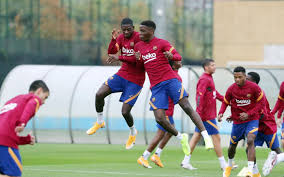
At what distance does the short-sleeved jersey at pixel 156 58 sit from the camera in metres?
13.0

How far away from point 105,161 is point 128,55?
498cm

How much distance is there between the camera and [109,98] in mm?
24531

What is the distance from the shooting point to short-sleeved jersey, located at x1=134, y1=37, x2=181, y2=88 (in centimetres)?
1302

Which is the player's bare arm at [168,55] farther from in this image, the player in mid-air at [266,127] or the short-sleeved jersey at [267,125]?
the short-sleeved jersey at [267,125]

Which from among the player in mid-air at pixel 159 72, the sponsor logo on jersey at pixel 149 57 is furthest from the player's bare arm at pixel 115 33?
the sponsor logo on jersey at pixel 149 57

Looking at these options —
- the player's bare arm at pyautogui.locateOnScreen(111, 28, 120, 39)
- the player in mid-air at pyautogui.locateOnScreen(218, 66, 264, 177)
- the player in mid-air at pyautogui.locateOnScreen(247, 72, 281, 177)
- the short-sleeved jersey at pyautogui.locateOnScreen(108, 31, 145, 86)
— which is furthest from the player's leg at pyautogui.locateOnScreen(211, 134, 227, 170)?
the player's bare arm at pyautogui.locateOnScreen(111, 28, 120, 39)

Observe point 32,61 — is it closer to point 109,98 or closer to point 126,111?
point 109,98

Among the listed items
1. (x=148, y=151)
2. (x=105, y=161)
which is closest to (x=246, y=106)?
(x=148, y=151)

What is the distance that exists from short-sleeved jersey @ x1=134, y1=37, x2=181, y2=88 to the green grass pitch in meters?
2.03

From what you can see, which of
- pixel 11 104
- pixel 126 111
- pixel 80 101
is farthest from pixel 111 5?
pixel 11 104

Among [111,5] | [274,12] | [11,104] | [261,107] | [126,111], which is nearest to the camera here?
[11,104]

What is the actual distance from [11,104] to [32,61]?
1478 inches

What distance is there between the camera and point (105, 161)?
17875 mm

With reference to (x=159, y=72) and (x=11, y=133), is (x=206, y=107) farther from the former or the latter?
(x=11, y=133)
